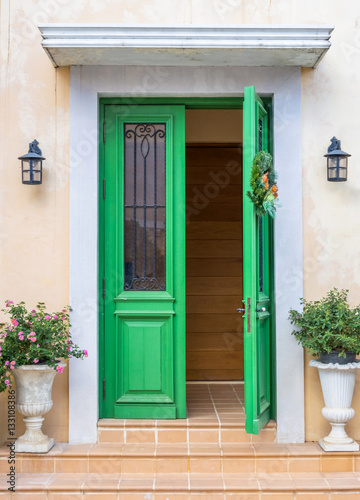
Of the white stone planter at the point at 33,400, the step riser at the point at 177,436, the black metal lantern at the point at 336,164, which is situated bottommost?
the step riser at the point at 177,436

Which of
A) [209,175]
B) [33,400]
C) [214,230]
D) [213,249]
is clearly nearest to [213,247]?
[213,249]

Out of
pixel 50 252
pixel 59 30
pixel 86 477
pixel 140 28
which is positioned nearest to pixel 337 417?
pixel 86 477

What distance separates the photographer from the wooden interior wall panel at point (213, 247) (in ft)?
20.5

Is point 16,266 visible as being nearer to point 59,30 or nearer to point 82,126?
point 82,126

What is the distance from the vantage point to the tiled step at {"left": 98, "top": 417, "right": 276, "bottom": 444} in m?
4.26

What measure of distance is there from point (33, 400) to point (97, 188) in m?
1.59

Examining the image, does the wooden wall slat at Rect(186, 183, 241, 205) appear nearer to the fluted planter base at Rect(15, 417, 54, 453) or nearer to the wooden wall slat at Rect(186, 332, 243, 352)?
the wooden wall slat at Rect(186, 332, 243, 352)

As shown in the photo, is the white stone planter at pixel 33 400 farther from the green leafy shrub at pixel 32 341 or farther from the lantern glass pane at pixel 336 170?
the lantern glass pane at pixel 336 170

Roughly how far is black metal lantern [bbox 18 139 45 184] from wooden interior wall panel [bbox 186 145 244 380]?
7.65ft

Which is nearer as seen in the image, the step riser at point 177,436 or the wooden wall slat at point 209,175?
the step riser at point 177,436

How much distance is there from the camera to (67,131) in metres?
4.36

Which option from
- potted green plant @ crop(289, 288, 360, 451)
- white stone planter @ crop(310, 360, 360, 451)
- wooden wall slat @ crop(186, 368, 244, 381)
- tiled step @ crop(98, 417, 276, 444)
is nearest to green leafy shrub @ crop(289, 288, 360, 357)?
potted green plant @ crop(289, 288, 360, 451)

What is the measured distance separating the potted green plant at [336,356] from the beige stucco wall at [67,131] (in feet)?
0.87

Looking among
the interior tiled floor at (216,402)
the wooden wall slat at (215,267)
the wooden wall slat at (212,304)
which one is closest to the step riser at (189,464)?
the interior tiled floor at (216,402)
